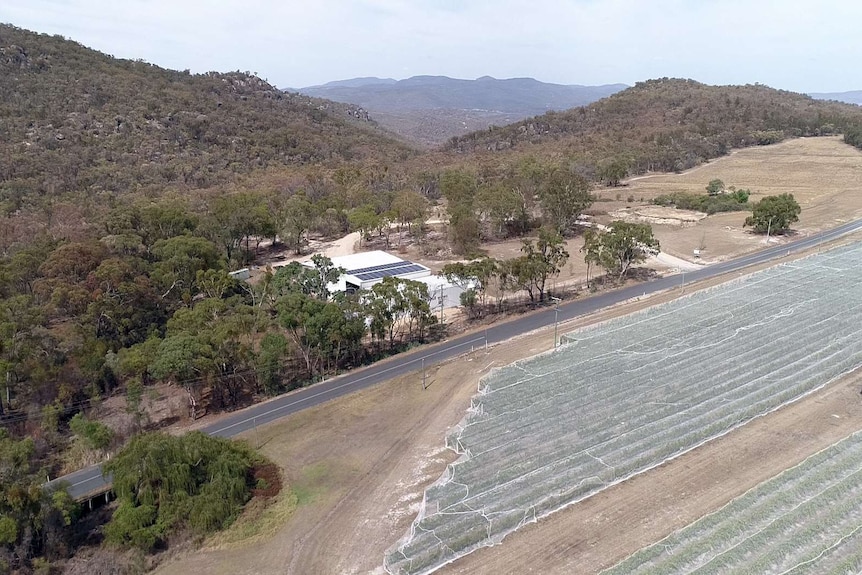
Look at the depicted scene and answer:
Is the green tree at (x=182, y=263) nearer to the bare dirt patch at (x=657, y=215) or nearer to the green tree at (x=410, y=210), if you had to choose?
the green tree at (x=410, y=210)

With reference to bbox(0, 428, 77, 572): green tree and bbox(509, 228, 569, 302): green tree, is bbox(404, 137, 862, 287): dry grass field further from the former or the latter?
bbox(0, 428, 77, 572): green tree

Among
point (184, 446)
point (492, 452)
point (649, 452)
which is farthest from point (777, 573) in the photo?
point (184, 446)

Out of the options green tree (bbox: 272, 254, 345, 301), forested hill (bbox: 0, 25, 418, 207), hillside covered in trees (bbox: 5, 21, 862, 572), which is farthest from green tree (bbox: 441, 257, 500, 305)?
forested hill (bbox: 0, 25, 418, 207)

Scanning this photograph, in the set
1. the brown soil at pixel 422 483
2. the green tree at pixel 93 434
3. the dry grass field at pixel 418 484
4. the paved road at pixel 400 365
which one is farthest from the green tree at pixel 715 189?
the green tree at pixel 93 434

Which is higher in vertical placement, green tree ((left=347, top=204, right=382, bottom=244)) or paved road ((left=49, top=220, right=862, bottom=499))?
green tree ((left=347, top=204, right=382, bottom=244))

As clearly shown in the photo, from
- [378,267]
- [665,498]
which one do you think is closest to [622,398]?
[665,498]
